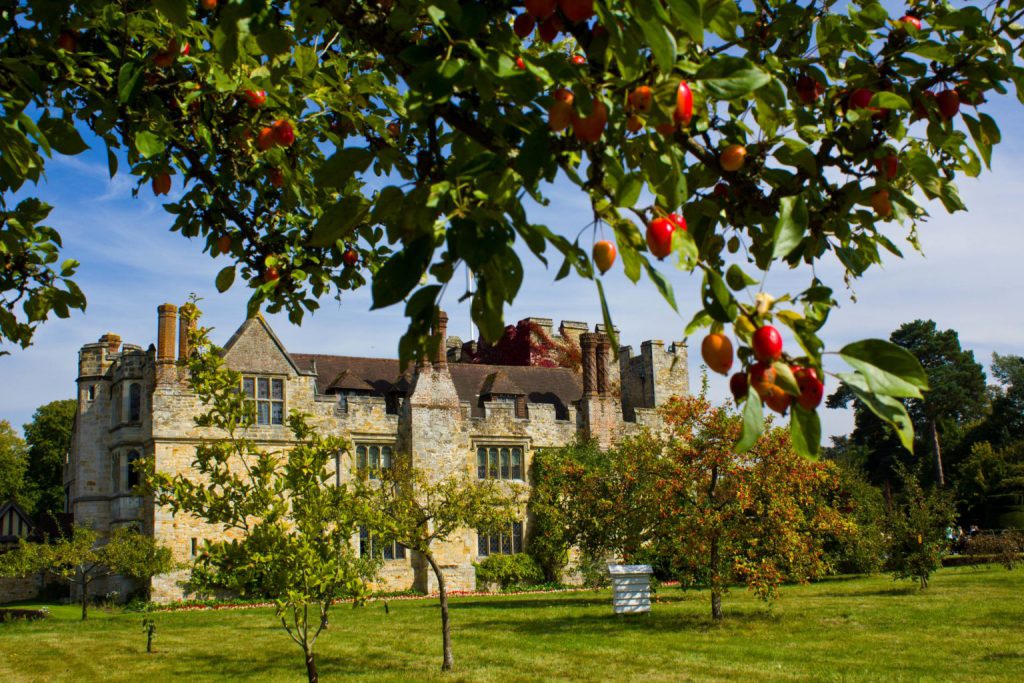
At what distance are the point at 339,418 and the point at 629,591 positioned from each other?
494 inches

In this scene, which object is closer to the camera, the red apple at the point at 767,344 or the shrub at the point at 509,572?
the red apple at the point at 767,344

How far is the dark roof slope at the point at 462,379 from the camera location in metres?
29.4

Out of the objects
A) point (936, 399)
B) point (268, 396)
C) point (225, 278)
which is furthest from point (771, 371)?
point (936, 399)

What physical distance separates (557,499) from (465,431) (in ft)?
12.3

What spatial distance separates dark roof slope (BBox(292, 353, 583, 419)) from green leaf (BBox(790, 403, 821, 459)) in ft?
84.4

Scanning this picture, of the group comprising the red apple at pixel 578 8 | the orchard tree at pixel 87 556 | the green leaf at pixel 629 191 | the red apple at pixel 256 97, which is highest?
the red apple at pixel 256 97

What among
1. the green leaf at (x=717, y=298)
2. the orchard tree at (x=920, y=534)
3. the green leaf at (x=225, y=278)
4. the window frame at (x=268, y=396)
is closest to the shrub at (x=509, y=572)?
the window frame at (x=268, y=396)

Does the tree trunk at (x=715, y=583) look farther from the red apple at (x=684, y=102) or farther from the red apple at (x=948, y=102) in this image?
the red apple at (x=684, y=102)

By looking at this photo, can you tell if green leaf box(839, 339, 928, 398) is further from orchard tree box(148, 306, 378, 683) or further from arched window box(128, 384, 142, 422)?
arched window box(128, 384, 142, 422)

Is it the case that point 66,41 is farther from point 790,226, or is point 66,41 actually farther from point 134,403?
point 134,403

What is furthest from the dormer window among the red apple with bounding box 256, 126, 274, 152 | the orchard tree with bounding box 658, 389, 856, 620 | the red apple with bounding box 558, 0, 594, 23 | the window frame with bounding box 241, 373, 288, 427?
the red apple with bounding box 558, 0, 594, 23

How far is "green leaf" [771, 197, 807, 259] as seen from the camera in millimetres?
1840

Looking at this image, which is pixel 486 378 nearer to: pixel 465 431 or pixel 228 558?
pixel 465 431

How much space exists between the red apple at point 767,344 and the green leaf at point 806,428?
5.6 inches
